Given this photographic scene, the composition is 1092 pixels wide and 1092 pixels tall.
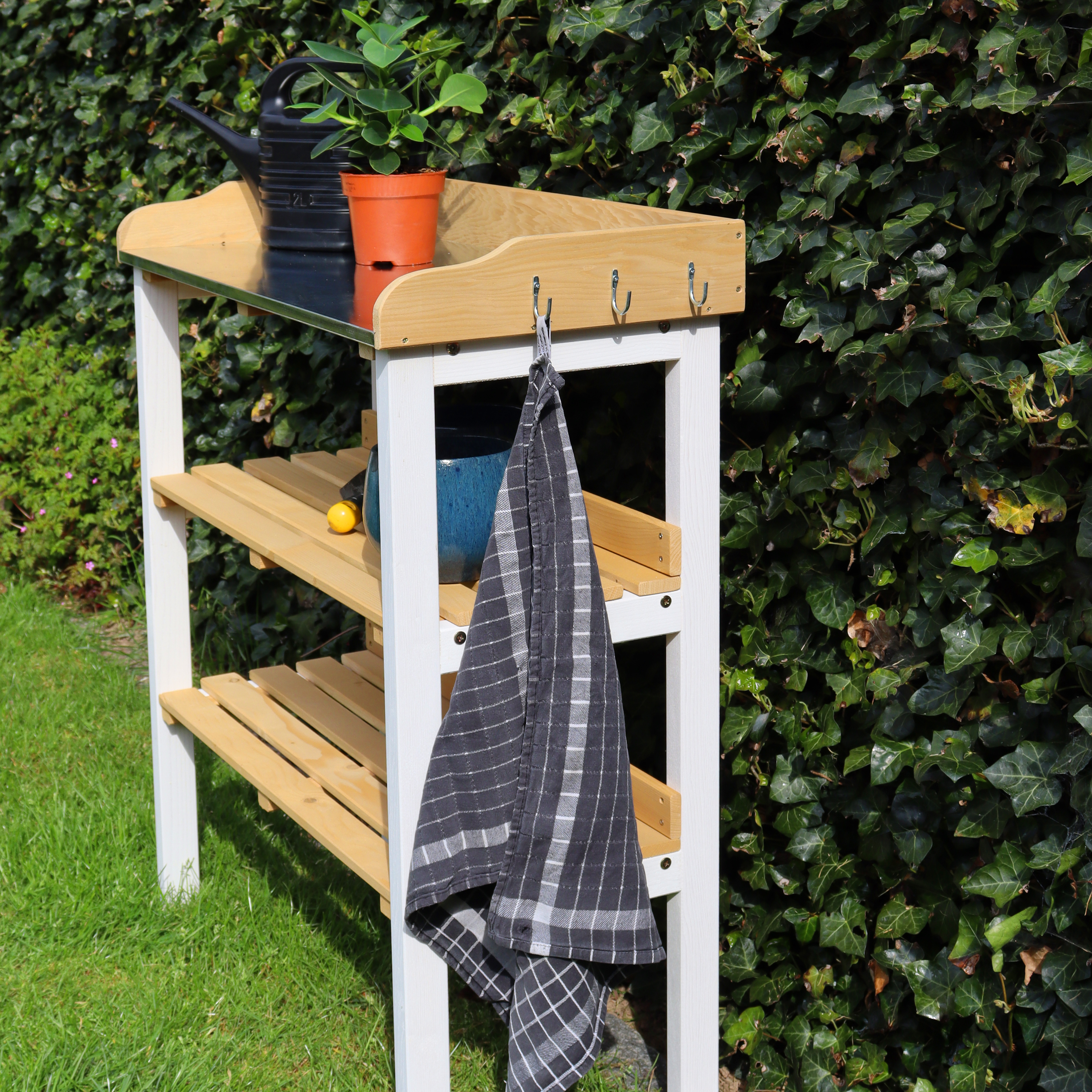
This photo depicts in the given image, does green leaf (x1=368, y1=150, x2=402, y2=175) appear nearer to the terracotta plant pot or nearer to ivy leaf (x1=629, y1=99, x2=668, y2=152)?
the terracotta plant pot

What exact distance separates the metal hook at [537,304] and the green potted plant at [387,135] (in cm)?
42

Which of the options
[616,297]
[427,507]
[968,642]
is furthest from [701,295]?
[968,642]

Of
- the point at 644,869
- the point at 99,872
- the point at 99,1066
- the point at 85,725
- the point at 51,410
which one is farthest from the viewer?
the point at 51,410

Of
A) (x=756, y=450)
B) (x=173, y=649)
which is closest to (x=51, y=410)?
(x=173, y=649)

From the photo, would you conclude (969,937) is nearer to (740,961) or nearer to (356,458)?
(740,961)

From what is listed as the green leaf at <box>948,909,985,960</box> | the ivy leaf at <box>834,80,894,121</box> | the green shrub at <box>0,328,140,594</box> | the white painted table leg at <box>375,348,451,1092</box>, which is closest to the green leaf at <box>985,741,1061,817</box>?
the green leaf at <box>948,909,985,960</box>

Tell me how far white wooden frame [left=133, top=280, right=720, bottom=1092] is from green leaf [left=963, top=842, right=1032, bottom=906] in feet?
1.26

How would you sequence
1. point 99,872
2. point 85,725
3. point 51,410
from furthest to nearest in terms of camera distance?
point 51,410
point 85,725
point 99,872

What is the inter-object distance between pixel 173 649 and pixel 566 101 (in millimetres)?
1313

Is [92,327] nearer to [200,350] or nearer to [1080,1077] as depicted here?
[200,350]

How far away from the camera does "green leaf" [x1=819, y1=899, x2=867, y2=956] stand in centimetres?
205

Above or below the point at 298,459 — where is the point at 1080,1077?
below

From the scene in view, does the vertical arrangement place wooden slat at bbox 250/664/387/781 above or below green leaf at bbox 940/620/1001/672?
below

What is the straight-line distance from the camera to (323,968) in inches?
101
